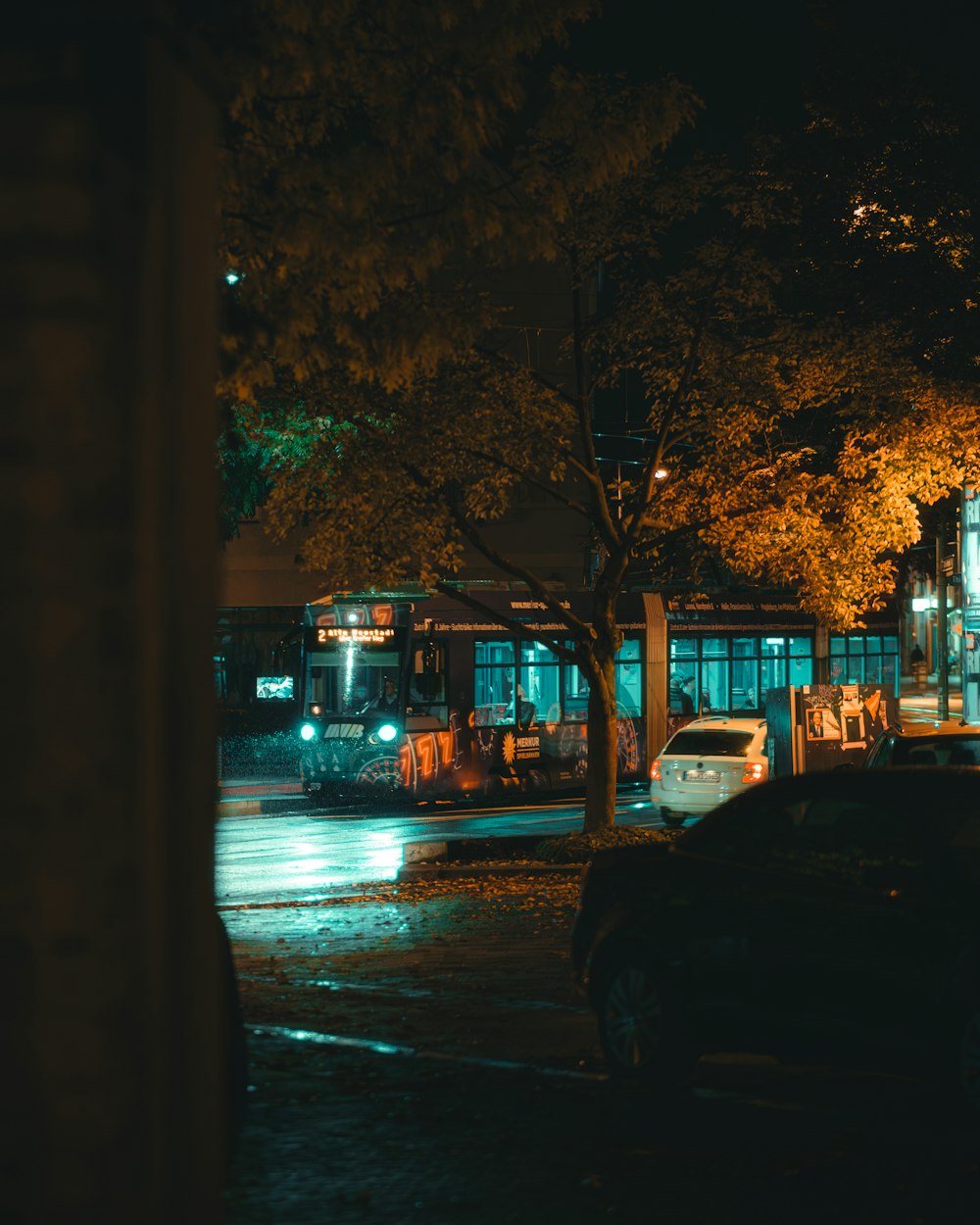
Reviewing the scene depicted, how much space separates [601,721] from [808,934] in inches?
477

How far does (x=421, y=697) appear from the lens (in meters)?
27.3

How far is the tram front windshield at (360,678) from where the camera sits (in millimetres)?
27438

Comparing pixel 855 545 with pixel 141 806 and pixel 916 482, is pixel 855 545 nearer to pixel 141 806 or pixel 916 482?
pixel 916 482

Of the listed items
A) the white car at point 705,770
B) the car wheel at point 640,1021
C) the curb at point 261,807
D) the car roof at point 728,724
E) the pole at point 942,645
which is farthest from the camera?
the pole at point 942,645

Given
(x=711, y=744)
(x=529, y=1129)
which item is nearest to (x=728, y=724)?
(x=711, y=744)

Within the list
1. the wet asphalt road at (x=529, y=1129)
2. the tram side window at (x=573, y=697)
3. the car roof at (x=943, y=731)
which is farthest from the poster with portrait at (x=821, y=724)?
the wet asphalt road at (x=529, y=1129)

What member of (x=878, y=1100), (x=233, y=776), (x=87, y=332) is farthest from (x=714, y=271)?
(x=233, y=776)

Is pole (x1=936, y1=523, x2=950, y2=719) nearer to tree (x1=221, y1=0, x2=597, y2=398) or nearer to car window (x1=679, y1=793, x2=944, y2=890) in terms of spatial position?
tree (x1=221, y1=0, x2=597, y2=398)

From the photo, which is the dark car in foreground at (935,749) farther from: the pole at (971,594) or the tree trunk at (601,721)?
the pole at (971,594)

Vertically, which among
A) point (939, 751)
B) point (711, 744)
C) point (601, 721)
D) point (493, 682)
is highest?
point (493, 682)

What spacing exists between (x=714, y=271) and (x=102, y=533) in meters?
15.4

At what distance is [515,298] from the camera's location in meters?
47.1

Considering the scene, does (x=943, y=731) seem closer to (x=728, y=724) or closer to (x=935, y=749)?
(x=935, y=749)

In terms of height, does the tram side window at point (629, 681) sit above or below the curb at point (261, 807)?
above
